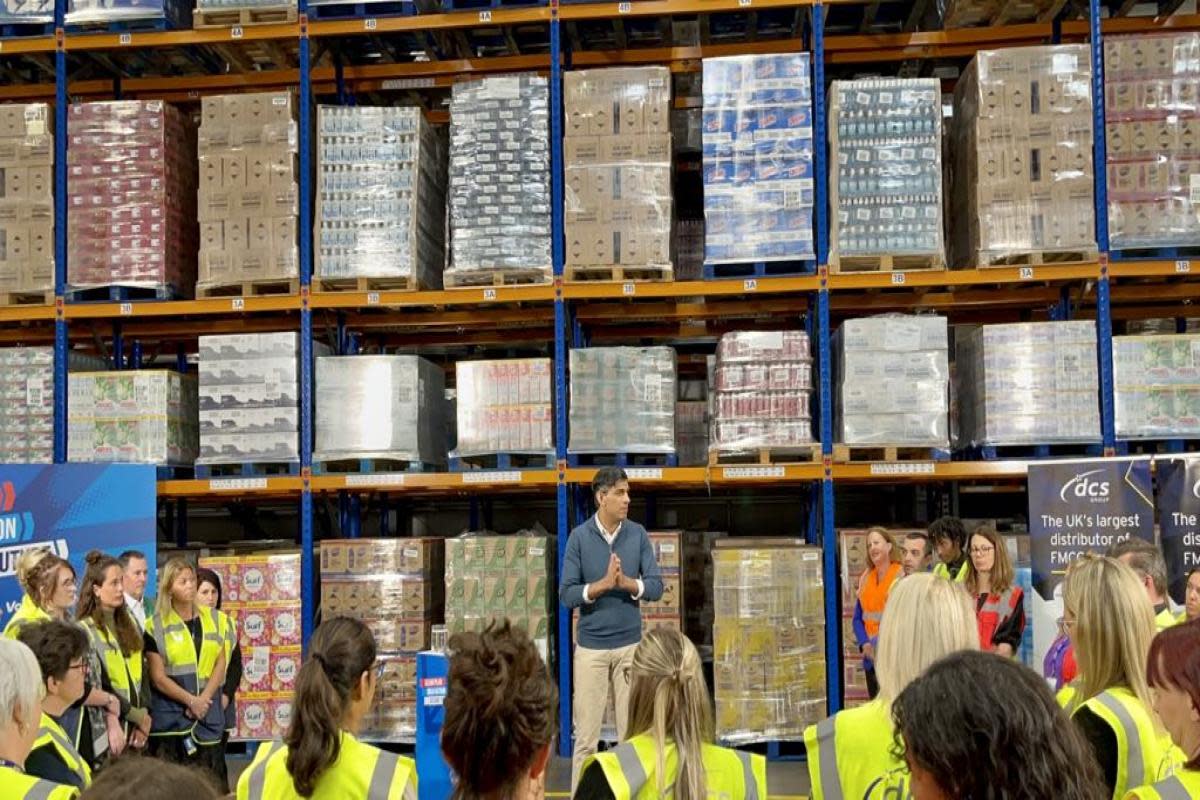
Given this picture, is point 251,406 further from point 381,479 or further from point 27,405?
point 27,405

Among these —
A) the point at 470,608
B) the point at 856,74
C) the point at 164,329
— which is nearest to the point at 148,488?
the point at 470,608

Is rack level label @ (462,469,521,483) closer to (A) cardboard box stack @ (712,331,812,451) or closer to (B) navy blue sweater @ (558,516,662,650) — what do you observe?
(A) cardboard box stack @ (712,331,812,451)

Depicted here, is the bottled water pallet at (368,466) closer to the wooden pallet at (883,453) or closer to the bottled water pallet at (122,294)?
the bottled water pallet at (122,294)

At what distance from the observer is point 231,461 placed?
10.3m

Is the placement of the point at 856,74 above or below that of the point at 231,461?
above

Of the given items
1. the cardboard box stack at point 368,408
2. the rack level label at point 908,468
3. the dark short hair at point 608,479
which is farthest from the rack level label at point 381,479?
the rack level label at point 908,468

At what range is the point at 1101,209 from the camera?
9727 mm

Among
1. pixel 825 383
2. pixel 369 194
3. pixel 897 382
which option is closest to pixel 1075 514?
pixel 897 382

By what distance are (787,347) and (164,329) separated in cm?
630

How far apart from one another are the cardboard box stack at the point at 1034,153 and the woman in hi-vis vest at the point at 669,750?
7287mm

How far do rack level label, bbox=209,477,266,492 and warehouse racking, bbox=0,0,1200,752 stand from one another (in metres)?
0.02

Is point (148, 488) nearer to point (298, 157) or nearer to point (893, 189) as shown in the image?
point (298, 157)

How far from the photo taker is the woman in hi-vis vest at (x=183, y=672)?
704cm

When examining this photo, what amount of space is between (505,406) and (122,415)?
3.27 meters
